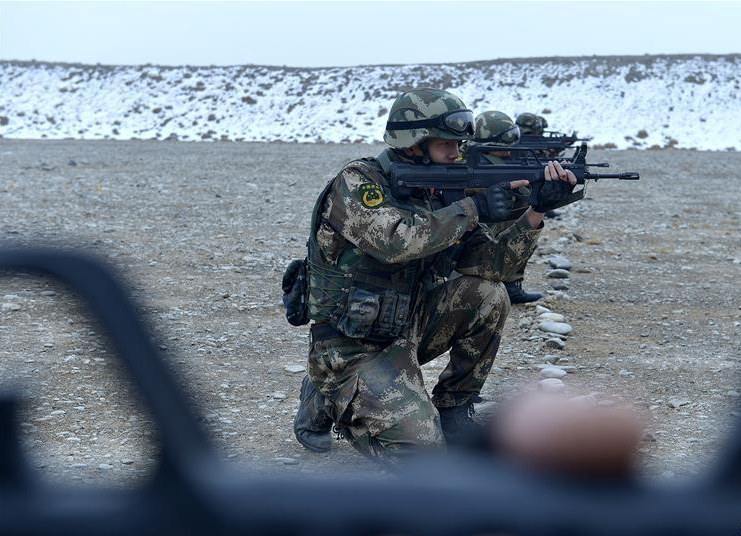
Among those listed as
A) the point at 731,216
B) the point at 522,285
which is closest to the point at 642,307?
the point at 522,285

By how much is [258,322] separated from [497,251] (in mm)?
2425

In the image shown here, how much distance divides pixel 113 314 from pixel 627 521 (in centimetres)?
43

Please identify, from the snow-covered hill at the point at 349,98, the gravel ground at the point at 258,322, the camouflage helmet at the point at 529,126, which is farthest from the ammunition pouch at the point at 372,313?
the snow-covered hill at the point at 349,98

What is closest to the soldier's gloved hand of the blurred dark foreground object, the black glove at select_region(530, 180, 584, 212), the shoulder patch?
the black glove at select_region(530, 180, 584, 212)

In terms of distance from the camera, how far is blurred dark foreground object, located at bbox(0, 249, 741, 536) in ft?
2.47

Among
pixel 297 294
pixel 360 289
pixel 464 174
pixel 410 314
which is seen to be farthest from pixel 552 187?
pixel 297 294

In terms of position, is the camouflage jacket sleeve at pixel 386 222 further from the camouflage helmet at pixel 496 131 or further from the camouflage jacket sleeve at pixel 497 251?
the camouflage helmet at pixel 496 131

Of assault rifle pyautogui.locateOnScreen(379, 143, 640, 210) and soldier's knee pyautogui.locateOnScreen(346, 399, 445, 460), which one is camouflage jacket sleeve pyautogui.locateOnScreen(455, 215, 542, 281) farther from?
soldier's knee pyautogui.locateOnScreen(346, 399, 445, 460)

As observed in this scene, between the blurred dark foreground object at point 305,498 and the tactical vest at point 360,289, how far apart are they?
266cm

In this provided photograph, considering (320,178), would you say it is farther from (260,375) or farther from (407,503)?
(407,503)

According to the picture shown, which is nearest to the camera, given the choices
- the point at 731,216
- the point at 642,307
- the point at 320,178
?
the point at 642,307

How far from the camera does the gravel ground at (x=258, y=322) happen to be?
3988 millimetres

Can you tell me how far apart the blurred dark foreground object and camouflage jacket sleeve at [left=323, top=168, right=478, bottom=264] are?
262 centimetres

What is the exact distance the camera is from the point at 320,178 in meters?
16.9
